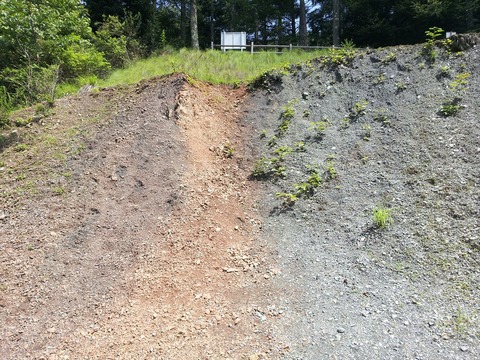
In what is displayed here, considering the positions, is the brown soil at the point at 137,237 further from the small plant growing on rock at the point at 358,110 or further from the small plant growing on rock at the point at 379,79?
the small plant growing on rock at the point at 379,79

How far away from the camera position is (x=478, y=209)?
4.72 metres

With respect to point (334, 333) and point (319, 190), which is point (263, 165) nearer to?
point (319, 190)

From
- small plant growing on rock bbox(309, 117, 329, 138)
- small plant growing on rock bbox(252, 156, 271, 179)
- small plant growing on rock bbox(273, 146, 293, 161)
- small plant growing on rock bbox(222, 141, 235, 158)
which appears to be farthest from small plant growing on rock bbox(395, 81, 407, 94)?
small plant growing on rock bbox(222, 141, 235, 158)

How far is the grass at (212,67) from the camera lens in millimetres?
8734

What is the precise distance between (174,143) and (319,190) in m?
2.66

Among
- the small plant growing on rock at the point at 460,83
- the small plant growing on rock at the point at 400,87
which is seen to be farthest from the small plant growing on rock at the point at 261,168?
the small plant growing on rock at the point at 460,83

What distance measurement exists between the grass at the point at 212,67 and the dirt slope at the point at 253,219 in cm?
89

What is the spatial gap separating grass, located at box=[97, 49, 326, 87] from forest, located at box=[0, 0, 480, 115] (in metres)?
1.23

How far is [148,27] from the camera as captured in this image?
56.0 feet

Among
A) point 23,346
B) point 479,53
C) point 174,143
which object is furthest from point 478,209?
point 23,346

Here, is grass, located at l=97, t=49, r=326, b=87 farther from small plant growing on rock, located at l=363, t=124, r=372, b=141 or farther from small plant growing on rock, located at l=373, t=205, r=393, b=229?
small plant growing on rock, located at l=373, t=205, r=393, b=229

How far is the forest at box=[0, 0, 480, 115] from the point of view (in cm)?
913

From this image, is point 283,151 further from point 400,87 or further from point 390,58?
point 390,58

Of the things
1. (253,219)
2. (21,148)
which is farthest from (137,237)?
(21,148)
